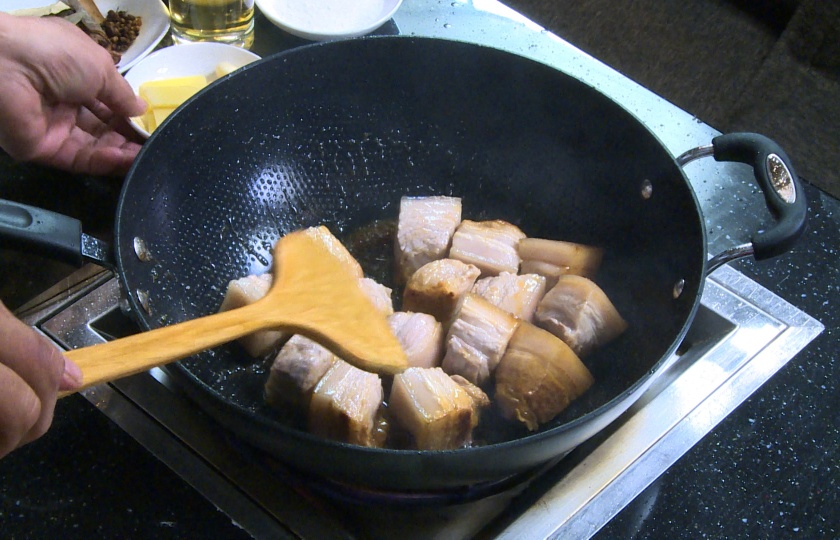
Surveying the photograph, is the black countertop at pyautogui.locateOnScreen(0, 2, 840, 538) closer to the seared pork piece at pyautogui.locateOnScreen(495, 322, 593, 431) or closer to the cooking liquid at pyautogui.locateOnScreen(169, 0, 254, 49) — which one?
the seared pork piece at pyautogui.locateOnScreen(495, 322, 593, 431)

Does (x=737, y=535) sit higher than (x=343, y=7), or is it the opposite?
(x=343, y=7)

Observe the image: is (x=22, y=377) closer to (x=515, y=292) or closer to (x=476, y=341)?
(x=476, y=341)

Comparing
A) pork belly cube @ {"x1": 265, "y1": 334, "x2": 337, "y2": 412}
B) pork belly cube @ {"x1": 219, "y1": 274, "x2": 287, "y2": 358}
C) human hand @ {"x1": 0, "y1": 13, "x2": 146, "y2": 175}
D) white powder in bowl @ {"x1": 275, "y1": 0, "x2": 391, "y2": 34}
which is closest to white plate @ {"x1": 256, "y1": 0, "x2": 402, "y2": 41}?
white powder in bowl @ {"x1": 275, "y1": 0, "x2": 391, "y2": 34}

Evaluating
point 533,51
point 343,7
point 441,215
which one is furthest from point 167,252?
point 533,51

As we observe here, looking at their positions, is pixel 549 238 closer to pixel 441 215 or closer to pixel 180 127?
pixel 441 215

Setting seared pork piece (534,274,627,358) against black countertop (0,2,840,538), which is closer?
black countertop (0,2,840,538)

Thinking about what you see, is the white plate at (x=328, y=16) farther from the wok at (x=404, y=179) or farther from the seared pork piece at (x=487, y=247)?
the seared pork piece at (x=487, y=247)

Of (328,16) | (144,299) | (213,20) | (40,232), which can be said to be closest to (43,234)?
(40,232)

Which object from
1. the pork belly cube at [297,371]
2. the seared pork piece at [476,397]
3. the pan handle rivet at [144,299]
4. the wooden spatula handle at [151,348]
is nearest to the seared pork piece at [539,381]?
the seared pork piece at [476,397]
